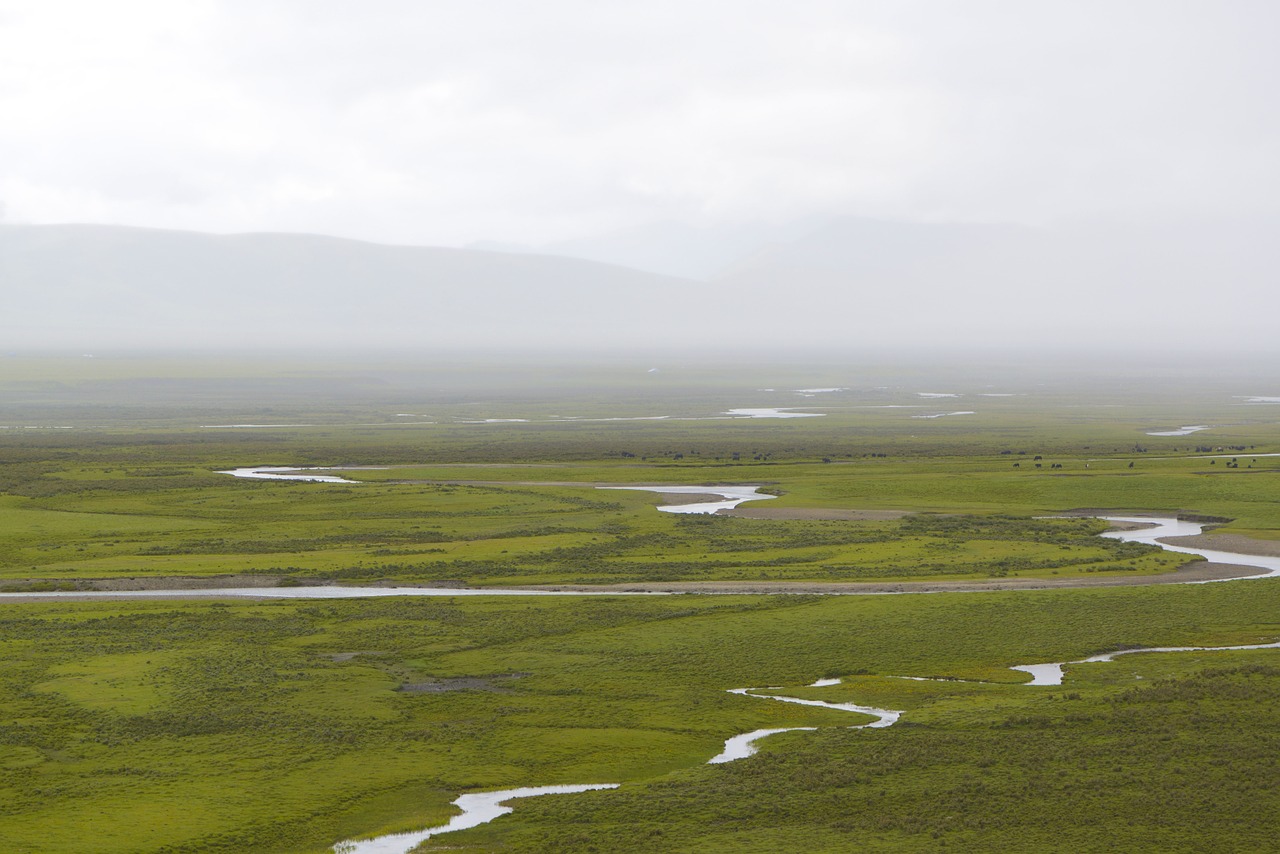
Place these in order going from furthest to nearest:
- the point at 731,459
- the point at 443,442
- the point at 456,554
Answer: the point at 443,442
the point at 731,459
the point at 456,554

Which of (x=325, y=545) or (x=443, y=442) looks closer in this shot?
(x=325, y=545)

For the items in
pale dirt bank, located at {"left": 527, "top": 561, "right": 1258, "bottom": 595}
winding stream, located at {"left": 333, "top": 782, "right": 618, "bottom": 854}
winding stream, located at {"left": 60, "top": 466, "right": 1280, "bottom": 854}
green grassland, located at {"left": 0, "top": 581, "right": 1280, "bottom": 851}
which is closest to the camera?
winding stream, located at {"left": 333, "top": 782, "right": 618, "bottom": 854}

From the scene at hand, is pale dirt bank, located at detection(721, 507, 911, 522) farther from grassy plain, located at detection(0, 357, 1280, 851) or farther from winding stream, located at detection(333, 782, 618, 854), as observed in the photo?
winding stream, located at detection(333, 782, 618, 854)

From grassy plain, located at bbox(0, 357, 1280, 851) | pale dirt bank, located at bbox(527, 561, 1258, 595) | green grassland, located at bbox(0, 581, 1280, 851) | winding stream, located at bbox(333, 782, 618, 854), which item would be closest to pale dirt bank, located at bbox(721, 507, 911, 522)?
grassy plain, located at bbox(0, 357, 1280, 851)

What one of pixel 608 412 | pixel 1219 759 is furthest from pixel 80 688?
pixel 608 412

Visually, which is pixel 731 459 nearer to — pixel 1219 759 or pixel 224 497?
pixel 224 497

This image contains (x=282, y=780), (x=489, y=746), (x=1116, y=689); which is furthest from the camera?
(x=1116, y=689)

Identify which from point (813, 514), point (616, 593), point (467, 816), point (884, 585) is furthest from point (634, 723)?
point (813, 514)

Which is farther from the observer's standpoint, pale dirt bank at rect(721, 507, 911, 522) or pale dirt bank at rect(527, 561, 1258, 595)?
pale dirt bank at rect(721, 507, 911, 522)
